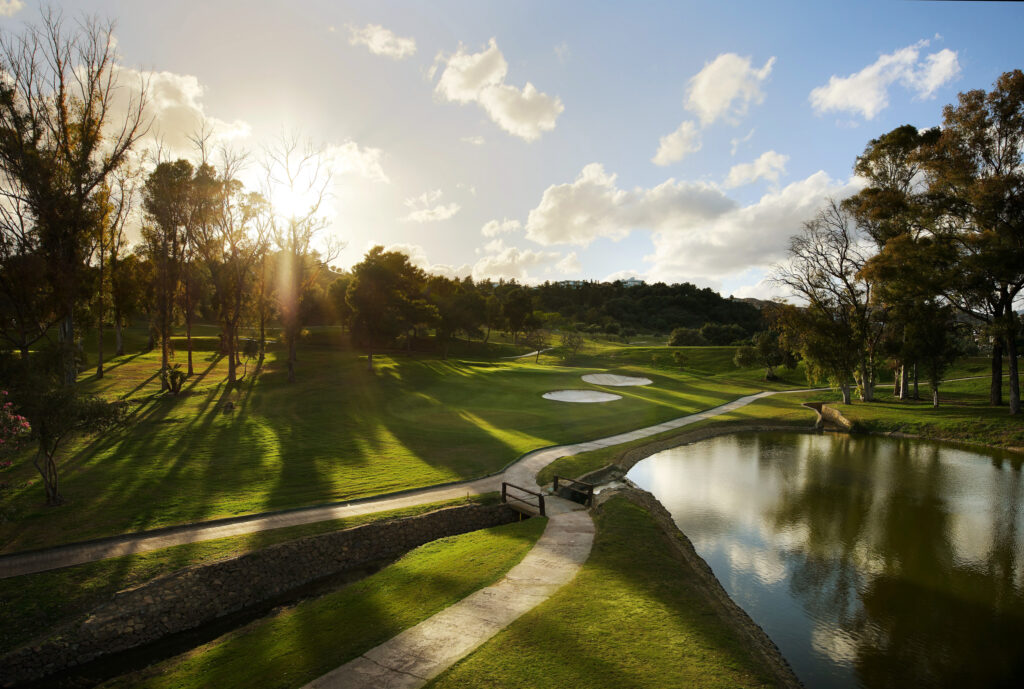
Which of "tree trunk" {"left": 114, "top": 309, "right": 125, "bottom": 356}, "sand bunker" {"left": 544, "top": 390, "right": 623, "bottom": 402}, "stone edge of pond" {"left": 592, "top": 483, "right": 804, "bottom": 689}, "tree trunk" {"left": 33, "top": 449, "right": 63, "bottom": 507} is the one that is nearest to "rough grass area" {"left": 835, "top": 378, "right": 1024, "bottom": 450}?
"sand bunker" {"left": 544, "top": 390, "right": 623, "bottom": 402}

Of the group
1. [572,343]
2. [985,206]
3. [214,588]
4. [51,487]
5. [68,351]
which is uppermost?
[985,206]

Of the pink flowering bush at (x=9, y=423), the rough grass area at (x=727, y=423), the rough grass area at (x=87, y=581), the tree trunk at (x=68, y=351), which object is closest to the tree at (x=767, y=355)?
the rough grass area at (x=727, y=423)

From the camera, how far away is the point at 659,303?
4995 inches

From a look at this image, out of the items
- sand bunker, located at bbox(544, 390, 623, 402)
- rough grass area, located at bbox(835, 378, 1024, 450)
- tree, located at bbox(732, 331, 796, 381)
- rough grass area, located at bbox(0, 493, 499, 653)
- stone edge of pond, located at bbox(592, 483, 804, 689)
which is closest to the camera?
stone edge of pond, located at bbox(592, 483, 804, 689)

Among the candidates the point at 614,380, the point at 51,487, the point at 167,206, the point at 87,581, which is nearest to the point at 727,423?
the point at 614,380

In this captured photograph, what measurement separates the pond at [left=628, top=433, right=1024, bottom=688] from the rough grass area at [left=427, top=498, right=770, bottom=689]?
7.06 feet

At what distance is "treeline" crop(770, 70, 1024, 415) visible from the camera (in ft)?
87.9

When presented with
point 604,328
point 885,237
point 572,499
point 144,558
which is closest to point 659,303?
point 604,328

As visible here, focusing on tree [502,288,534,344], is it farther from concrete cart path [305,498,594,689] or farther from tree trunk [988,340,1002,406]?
concrete cart path [305,498,594,689]

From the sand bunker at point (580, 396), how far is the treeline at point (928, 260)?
599 inches

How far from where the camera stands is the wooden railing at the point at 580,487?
15.7 metres

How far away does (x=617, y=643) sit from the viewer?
25.7 feet

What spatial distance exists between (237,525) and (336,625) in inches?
254

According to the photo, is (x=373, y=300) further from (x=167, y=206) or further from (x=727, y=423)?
(x=727, y=423)
